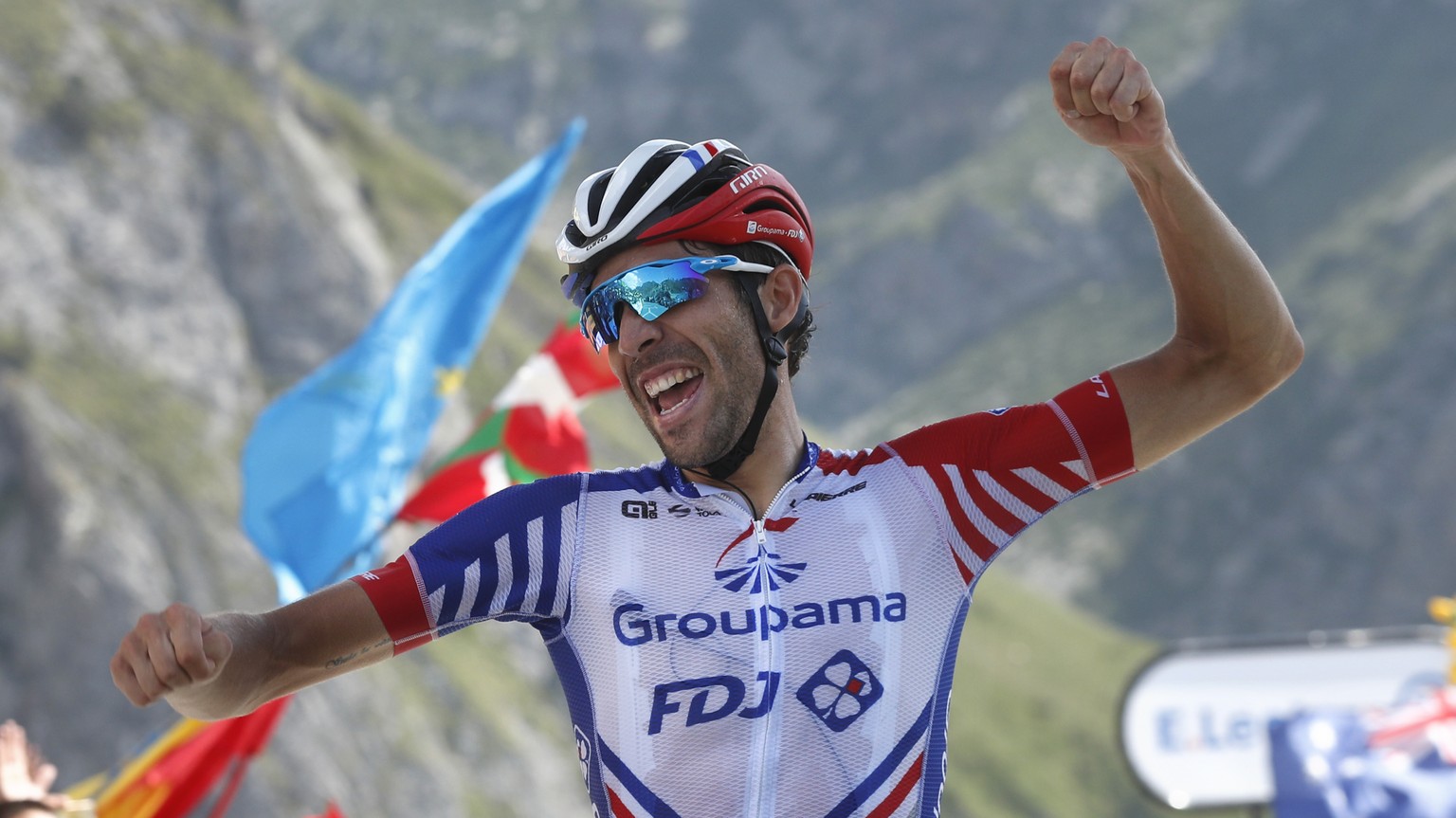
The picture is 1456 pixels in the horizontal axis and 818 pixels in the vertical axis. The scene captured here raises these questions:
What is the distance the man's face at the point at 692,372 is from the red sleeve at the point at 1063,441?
64cm

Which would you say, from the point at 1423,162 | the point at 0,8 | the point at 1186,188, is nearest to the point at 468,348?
the point at 1186,188

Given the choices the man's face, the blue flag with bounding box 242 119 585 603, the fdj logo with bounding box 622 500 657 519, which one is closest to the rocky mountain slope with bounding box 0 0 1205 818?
the blue flag with bounding box 242 119 585 603

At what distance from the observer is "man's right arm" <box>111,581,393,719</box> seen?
407 centimetres

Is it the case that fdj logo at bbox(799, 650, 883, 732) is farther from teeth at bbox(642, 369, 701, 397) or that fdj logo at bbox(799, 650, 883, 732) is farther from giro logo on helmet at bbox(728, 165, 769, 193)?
giro logo on helmet at bbox(728, 165, 769, 193)

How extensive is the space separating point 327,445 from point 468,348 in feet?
4.78

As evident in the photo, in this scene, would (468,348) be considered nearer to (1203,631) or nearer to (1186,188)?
(1186,188)

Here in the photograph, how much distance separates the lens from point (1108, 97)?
4.64m

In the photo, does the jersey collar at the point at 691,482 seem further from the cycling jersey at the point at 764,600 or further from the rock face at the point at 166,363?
the rock face at the point at 166,363

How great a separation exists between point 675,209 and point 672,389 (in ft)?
1.97

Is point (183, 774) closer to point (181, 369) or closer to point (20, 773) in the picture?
point (20, 773)

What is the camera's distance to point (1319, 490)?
154 m

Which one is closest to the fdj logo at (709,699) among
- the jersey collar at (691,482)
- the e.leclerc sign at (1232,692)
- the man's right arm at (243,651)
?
the jersey collar at (691,482)

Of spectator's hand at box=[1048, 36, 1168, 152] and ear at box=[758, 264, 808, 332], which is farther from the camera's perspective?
ear at box=[758, 264, 808, 332]

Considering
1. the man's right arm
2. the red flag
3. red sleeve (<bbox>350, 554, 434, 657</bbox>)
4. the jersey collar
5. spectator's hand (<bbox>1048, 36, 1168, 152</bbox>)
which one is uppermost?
spectator's hand (<bbox>1048, 36, 1168, 152</bbox>)
